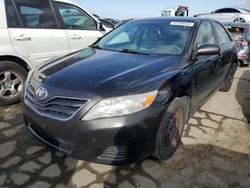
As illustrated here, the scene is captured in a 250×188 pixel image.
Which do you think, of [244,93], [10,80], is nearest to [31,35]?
[10,80]

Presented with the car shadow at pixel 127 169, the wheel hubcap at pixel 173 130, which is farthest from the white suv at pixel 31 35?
the wheel hubcap at pixel 173 130

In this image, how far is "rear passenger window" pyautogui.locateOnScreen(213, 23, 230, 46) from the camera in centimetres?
454

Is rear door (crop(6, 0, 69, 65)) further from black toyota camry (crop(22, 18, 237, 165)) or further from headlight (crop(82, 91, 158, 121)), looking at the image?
headlight (crop(82, 91, 158, 121))

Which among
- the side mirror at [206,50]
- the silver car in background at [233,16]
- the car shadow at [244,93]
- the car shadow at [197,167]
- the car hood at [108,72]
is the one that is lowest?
the car shadow at [244,93]

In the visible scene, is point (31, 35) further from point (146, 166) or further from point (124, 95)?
point (146, 166)

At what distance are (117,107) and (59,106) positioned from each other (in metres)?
Answer: 0.57

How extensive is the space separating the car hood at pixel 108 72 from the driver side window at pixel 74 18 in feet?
6.34

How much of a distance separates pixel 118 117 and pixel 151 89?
1.42ft

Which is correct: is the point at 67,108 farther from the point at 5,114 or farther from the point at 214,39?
the point at 214,39

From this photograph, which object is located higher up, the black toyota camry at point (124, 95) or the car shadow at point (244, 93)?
the black toyota camry at point (124, 95)

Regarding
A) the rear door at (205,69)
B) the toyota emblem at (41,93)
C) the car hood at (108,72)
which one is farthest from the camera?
the rear door at (205,69)

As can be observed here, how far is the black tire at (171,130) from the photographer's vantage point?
104 inches

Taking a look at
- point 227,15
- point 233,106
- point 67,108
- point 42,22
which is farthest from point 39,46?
point 227,15

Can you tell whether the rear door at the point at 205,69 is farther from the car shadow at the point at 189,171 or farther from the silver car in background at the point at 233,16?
the silver car in background at the point at 233,16
